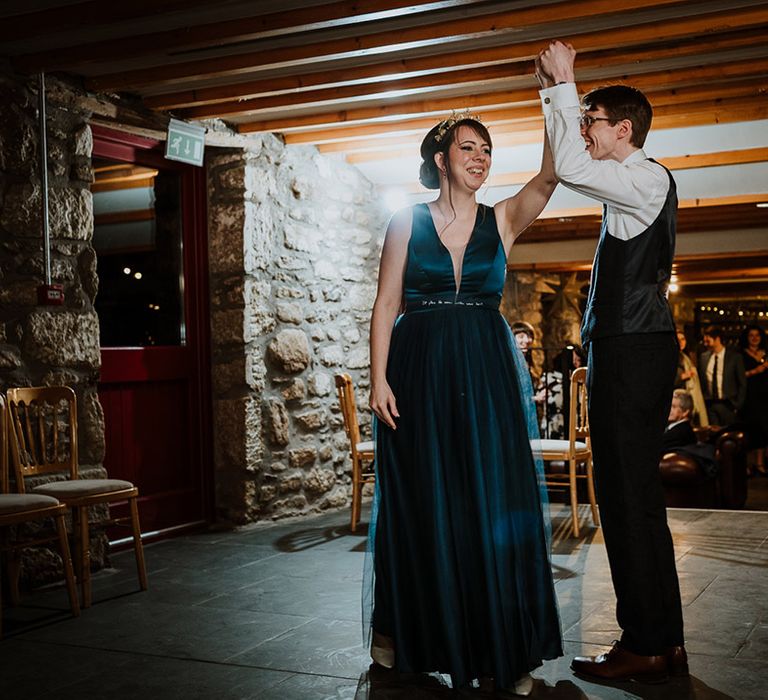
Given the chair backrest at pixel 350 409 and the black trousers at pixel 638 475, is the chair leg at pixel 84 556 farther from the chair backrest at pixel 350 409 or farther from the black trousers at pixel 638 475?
the black trousers at pixel 638 475

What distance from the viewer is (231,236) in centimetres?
532

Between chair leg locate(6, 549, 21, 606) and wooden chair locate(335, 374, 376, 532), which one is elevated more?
wooden chair locate(335, 374, 376, 532)

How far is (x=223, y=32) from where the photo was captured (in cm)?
384

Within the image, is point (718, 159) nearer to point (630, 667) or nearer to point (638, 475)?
point (638, 475)

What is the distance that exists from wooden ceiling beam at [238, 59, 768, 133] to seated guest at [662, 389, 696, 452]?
253 cm

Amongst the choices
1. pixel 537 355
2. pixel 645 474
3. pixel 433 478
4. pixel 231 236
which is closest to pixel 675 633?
pixel 645 474

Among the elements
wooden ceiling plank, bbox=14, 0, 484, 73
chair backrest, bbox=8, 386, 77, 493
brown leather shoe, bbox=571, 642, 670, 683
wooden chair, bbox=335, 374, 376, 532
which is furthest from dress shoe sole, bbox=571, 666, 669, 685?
wooden chair, bbox=335, 374, 376, 532

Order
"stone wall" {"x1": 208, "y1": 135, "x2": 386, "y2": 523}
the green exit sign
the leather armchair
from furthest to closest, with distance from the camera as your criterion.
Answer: the leather armchair
"stone wall" {"x1": 208, "y1": 135, "x2": 386, "y2": 523}
the green exit sign

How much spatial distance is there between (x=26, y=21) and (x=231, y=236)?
1.79 metres

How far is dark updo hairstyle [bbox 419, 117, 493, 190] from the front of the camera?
A: 2680 mm

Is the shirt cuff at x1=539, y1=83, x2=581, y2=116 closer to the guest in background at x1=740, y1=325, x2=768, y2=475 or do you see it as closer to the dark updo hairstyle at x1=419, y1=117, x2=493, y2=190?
the dark updo hairstyle at x1=419, y1=117, x2=493, y2=190

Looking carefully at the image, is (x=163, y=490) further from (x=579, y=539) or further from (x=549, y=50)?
(x=549, y=50)

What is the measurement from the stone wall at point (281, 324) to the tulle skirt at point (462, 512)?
276cm

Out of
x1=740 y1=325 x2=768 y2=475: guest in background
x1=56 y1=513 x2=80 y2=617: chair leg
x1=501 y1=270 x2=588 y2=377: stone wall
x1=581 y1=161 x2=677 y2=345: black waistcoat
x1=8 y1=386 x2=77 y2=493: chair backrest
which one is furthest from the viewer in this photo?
x1=501 y1=270 x2=588 y2=377: stone wall
